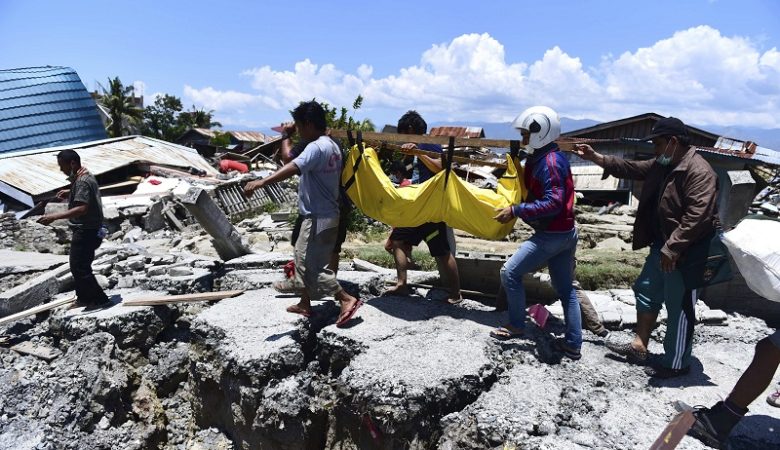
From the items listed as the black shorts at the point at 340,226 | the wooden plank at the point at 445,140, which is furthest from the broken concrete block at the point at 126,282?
Result: the wooden plank at the point at 445,140

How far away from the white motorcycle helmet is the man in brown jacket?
40cm

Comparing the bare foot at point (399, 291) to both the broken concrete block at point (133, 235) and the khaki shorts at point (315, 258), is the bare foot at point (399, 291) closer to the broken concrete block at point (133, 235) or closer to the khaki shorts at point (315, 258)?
the khaki shorts at point (315, 258)

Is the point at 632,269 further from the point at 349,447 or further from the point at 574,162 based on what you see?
the point at 574,162

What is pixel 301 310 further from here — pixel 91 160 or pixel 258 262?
pixel 91 160

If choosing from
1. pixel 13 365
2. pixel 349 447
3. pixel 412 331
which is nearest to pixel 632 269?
pixel 412 331

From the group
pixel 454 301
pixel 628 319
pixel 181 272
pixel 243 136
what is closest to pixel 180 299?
pixel 181 272

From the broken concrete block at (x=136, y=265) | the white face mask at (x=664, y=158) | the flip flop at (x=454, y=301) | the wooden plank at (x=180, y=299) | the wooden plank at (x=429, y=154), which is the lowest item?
the broken concrete block at (x=136, y=265)

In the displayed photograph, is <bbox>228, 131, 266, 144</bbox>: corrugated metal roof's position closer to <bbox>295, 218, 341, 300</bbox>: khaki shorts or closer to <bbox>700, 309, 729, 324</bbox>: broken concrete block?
<bbox>295, 218, 341, 300</bbox>: khaki shorts

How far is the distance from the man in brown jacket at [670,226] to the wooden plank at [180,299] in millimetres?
3606

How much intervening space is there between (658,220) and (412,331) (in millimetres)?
1991

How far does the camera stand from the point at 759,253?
271 cm

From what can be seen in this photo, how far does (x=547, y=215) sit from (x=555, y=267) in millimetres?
471

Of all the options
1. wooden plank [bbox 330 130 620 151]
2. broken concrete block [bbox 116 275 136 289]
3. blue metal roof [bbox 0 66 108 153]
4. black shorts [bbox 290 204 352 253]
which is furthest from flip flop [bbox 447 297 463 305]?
blue metal roof [bbox 0 66 108 153]

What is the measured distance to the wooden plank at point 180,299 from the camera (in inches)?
194
